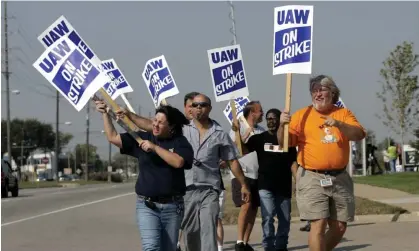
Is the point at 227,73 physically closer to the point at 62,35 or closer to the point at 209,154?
the point at 62,35

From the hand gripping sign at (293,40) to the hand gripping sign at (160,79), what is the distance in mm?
3643

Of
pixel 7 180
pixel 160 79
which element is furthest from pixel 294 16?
pixel 7 180

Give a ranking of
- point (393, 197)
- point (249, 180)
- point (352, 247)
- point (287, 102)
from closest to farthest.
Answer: point (287, 102) → point (249, 180) → point (352, 247) → point (393, 197)

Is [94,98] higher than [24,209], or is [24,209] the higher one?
[94,98]

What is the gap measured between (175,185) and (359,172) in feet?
142

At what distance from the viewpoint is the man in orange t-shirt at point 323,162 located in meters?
7.75

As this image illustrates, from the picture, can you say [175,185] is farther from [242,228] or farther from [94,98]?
[242,228]

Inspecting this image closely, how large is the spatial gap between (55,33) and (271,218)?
3522 mm

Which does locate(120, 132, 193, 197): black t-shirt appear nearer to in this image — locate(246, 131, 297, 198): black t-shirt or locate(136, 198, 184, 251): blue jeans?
locate(136, 198, 184, 251): blue jeans

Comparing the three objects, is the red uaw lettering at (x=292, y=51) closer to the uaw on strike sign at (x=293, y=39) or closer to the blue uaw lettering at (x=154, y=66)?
the uaw on strike sign at (x=293, y=39)

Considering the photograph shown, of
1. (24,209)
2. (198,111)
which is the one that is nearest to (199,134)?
(198,111)

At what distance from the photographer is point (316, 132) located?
7840 mm

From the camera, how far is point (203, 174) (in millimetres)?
7898

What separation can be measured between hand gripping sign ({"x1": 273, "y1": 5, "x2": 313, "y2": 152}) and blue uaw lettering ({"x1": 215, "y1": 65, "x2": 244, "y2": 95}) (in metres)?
1.86
